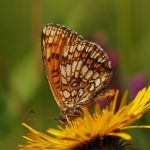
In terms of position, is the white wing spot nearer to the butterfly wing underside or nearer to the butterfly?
the butterfly

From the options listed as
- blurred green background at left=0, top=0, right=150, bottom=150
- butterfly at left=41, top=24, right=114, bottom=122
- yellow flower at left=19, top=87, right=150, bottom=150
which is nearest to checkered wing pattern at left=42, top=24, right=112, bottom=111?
butterfly at left=41, top=24, right=114, bottom=122

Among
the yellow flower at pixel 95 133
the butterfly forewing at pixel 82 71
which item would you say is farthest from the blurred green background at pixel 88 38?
the yellow flower at pixel 95 133

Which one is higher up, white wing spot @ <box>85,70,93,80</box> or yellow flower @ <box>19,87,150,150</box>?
white wing spot @ <box>85,70,93,80</box>

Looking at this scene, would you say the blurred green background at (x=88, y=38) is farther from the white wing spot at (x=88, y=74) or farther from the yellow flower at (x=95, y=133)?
the yellow flower at (x=95, y=133)

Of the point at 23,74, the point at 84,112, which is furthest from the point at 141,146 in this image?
the point at 23,74

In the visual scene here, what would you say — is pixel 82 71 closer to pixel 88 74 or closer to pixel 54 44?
pixel 88 74

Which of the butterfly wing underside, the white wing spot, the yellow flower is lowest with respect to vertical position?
the yellow flower

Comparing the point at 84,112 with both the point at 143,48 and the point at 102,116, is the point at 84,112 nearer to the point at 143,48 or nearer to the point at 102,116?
the point at 102,116
